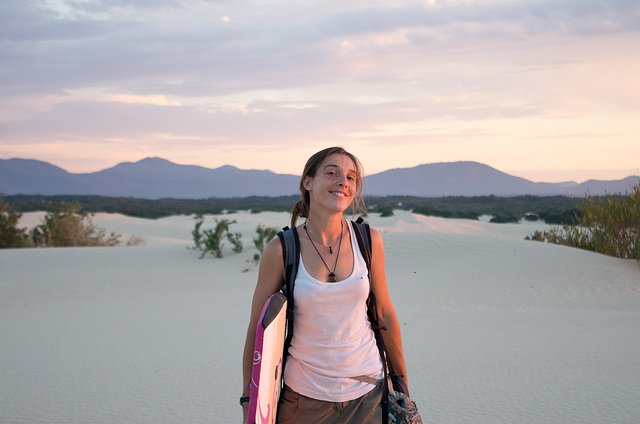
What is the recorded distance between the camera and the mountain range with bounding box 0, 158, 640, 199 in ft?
498

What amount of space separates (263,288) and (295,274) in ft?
0.53

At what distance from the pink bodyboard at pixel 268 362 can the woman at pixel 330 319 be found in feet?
0.34

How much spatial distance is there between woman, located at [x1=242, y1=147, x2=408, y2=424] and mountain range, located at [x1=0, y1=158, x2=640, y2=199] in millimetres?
144421

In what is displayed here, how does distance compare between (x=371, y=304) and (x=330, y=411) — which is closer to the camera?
(x=330, y=411)

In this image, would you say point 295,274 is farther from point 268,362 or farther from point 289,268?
point 268,362

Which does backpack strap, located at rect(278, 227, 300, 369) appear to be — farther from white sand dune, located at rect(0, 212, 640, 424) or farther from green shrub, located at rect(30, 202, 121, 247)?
green shrub, located at rect(30, 202, 121, 247)

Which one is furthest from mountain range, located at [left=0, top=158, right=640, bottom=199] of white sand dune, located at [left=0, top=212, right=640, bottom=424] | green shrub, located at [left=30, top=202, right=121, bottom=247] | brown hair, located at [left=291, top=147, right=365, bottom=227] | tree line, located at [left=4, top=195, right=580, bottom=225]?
brown hair, located at [left=291, top=147, right=365, bottom=227]

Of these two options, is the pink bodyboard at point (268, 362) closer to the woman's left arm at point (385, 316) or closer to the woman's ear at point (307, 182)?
the woman's left arm at point (385, 316)

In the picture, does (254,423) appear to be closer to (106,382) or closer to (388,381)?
(388,381)

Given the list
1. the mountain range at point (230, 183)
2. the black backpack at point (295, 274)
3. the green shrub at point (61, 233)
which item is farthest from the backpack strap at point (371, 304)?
the mountain range at point (230, 183)

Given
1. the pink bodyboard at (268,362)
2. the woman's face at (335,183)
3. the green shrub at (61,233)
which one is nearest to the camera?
the pink bodyboard at (268,362)

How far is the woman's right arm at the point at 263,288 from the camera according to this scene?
2400 millimetres

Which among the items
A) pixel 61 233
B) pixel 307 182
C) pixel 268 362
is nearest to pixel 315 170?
pixel 307 182

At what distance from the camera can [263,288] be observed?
243 centimetres
